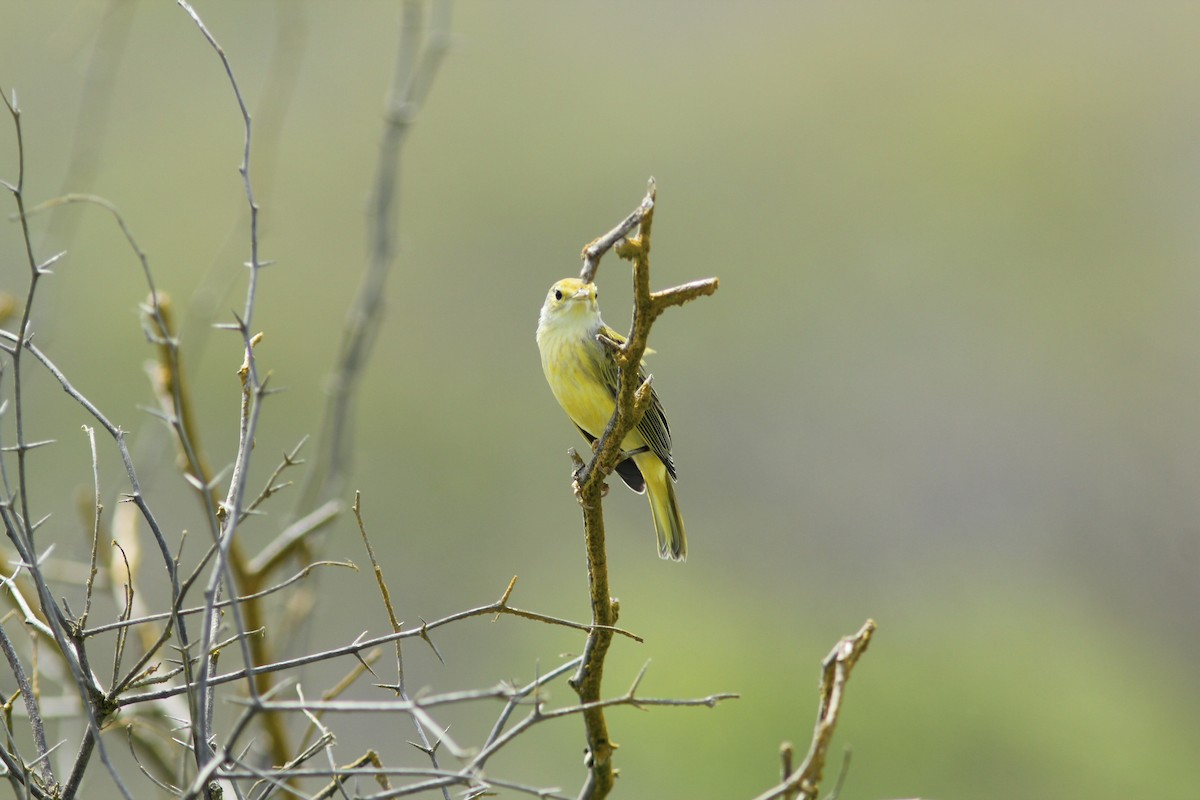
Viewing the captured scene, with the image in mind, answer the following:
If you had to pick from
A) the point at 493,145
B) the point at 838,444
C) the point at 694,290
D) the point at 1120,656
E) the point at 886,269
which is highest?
the point at 493,145

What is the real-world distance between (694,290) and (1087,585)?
396 inches

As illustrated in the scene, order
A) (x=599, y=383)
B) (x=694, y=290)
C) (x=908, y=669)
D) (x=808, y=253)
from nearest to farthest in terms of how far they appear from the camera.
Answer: (x=694, y=290)
(x=599, y=383)
(x=908, y=669)
(x=808, y=253)

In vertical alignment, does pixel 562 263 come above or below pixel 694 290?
above

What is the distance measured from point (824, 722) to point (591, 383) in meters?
2.09

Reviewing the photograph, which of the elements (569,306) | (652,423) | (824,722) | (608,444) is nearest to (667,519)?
(652,423)

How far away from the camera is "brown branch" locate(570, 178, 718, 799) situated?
203cm

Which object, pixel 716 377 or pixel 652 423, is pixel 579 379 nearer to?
pixel 652 423

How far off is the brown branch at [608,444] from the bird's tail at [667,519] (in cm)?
145

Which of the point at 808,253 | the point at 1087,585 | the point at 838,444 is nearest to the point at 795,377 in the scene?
the point at 838,444

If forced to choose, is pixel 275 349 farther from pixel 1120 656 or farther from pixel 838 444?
pixel 1120 656

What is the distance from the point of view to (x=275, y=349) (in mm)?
11055

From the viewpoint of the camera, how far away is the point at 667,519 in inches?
168

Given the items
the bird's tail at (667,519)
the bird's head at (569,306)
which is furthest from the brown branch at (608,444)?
the bird's tail at (667,519)

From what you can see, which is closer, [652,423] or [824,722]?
[824,722]
